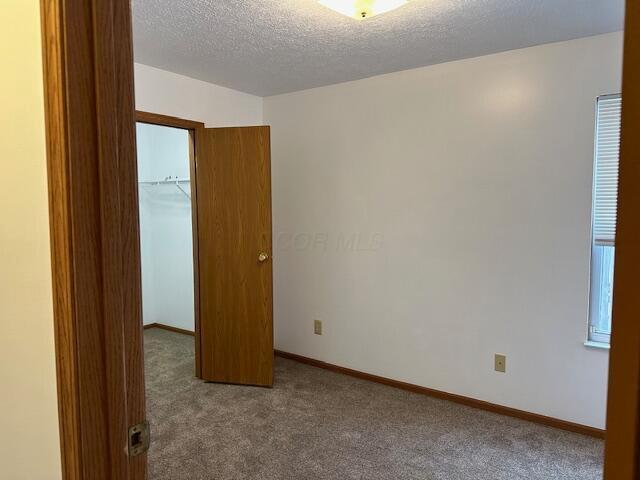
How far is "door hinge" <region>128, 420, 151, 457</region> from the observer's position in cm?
74

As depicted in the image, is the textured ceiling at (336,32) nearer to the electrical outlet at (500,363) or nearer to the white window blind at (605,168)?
the white window blind at (605,168)

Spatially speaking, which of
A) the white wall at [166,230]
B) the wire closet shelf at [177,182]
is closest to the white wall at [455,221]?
the wire closet shelf at [177,182]

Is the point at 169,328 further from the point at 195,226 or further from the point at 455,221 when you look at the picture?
the point at 455,221

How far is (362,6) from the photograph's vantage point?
1933 millimetres

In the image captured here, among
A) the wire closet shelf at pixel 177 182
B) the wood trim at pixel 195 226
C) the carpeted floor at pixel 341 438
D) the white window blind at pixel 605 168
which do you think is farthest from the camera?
the wire closet shelf at pixel 177 182

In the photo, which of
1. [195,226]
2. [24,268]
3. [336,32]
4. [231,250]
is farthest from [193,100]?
[24,268]

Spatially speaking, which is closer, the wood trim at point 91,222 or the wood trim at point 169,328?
the wood trim at point 91,222

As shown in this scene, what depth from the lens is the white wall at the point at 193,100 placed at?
3077mm

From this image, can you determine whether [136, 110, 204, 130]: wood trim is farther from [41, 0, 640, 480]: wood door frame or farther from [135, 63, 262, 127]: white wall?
[41, 0, 640, 480]: wood door frame

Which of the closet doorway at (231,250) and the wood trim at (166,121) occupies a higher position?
the wood trim at (166,121)

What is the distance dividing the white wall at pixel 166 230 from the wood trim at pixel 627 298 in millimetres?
4454

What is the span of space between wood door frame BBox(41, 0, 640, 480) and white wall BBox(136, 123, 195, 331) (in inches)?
157

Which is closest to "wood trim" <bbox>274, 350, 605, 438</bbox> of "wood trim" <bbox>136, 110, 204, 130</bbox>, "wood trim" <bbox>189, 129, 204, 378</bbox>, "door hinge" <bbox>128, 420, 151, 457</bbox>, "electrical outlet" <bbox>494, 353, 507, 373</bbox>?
"electrical outlet" <bbox>494, 353, 507, 373</bbox>

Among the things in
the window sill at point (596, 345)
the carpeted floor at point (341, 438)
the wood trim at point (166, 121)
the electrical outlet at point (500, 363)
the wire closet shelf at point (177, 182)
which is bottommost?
the carpeted floor at point (341, 438)
